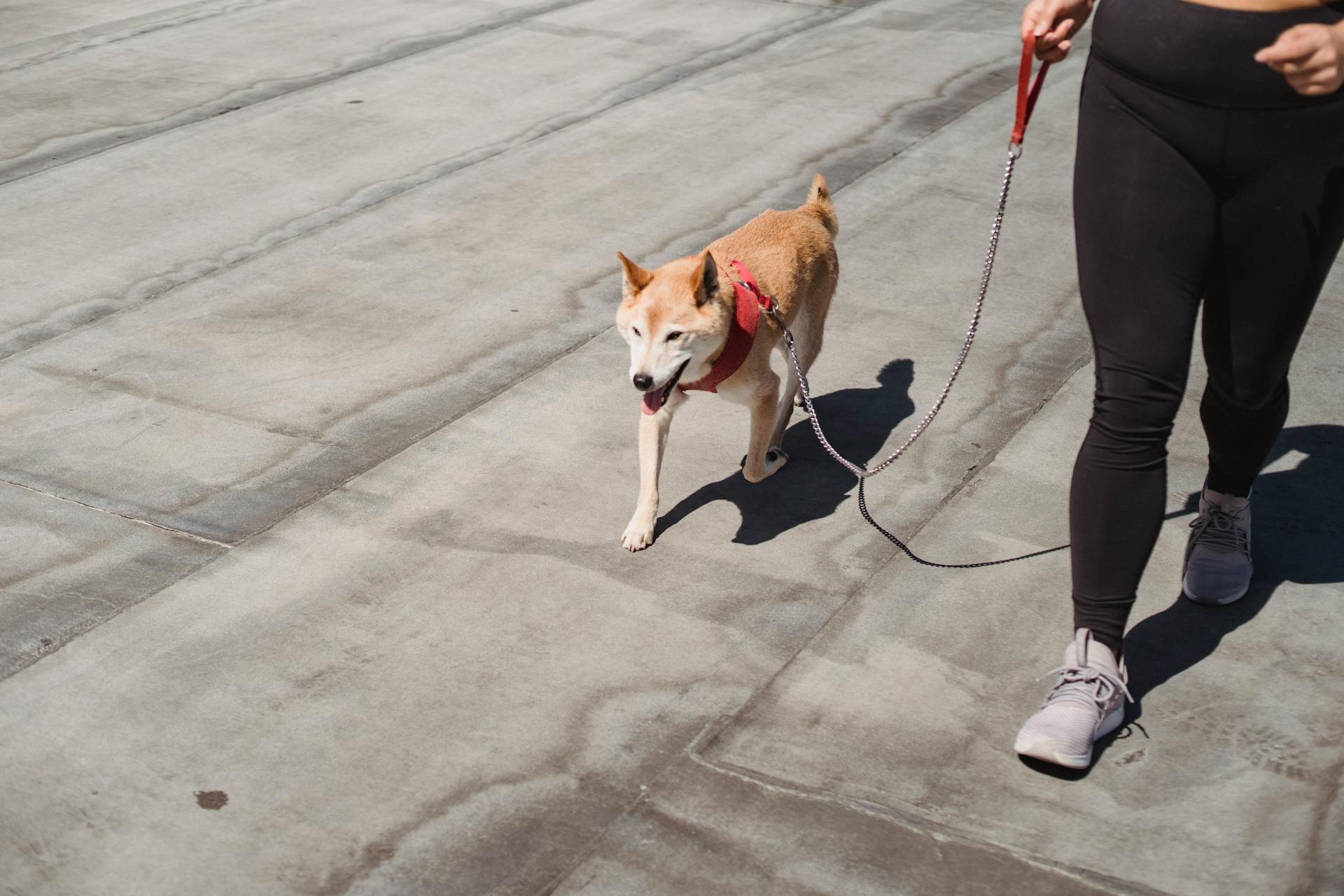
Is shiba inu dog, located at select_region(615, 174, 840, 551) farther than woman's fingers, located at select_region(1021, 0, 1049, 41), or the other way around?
shiba inu dog, located at select_region(615, 174, 840, 551)

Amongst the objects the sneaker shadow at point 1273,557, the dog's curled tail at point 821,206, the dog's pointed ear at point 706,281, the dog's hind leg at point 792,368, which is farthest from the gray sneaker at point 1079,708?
the dog's curled tail at point 821,206

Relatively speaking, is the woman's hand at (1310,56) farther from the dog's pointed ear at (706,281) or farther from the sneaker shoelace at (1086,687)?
the dog's pointed ear at (706,281)

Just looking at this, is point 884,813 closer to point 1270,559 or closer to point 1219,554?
point 1219,554

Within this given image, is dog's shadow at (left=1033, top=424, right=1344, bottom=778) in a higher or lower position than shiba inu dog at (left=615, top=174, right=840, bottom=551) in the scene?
lower

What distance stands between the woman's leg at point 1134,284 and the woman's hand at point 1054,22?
0.09 meters

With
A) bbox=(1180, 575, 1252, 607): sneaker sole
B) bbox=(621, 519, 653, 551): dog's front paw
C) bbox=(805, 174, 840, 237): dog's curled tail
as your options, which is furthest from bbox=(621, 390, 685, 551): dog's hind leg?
bbox=(1180, 575, 1252, 607): sneaker sole

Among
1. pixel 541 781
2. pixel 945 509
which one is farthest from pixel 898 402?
pixel 541 781

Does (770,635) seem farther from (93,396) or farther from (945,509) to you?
(93,396)

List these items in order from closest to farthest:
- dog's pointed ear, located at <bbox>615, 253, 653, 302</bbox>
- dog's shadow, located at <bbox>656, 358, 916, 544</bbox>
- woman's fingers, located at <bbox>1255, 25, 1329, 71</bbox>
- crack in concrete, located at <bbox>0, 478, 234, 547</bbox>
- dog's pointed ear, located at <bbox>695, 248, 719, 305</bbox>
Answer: woman's fingers, located at <bbox>1255, 25, 1329, 71</bbox>, dog's pointed ear, located at <bbox>695, 248, 719, 305</bbox>, dog's pointed ear, located at <bbox>615, 253, 653, 302</bbox>, crack in concrete, located at <bbox>0, 478, 234, 547</bbox>, dog's shadow, located at <bbox>656, 358, 916, 544</bbox>

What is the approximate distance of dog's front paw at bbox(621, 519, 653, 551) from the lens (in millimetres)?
3832

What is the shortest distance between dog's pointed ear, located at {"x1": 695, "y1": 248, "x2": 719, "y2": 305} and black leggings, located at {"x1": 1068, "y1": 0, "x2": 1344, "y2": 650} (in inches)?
45.1

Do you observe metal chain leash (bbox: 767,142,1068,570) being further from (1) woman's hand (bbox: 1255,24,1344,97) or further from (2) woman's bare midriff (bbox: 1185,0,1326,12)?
(1) woman's hand (bbox: 1255,24,1344,97)

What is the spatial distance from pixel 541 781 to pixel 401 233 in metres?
3.87

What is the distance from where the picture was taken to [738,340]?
382cm
